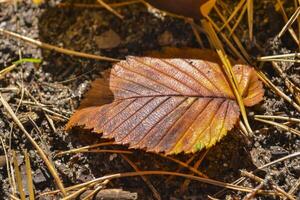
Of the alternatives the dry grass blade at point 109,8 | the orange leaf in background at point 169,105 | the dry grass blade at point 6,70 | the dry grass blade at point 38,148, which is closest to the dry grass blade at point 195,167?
the orange leaf in background at point 169,105

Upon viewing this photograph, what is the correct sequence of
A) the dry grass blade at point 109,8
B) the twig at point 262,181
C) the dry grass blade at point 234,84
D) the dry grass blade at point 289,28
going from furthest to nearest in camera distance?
the dry grass blade at point 109,8 < the dry grass blade at point 289,28 < the dry grass blade at point 234,84 < the twig at point 262,181

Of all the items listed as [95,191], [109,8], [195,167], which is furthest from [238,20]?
[95,191]

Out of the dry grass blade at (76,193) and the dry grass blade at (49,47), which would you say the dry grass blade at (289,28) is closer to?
the dry grass blade at (49,47)

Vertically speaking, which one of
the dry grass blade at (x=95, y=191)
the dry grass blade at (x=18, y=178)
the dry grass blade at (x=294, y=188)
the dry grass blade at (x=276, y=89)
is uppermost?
the dry grass blade at (x=276, y=89)

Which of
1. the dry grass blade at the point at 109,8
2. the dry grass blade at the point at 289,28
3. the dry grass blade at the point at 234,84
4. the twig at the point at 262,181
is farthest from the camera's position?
the dry grass blade at the point at 109,8

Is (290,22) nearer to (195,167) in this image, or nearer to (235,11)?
(235,11)

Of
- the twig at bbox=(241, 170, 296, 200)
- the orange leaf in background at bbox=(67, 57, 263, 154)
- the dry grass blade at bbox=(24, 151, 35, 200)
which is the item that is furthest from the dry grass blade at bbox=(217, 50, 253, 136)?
the dry grass blade at bbox=(24, 151, 35, 200)

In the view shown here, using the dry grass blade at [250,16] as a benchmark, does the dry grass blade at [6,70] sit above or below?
below
